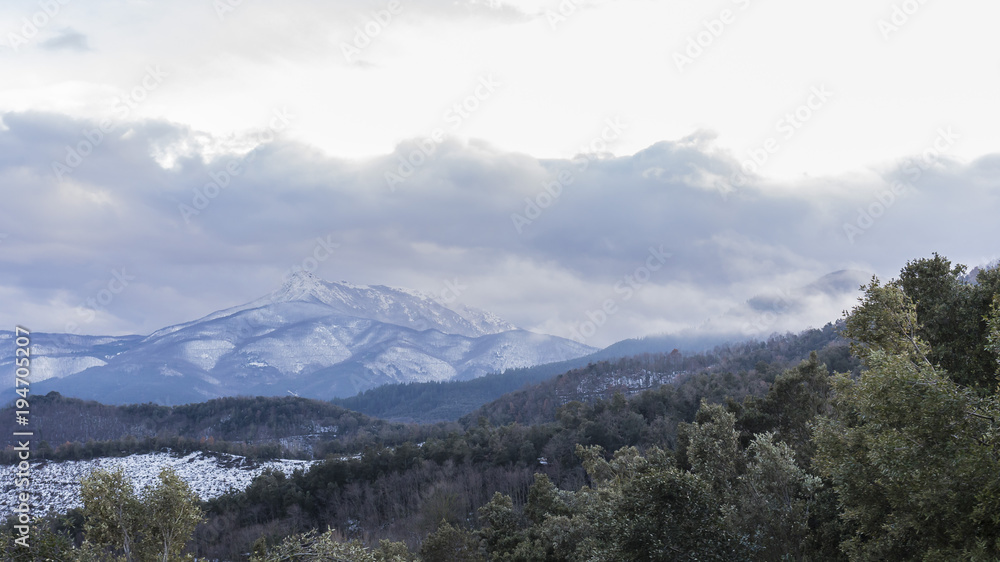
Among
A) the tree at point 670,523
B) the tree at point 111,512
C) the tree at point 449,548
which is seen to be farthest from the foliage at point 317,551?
the tree at point 449,548

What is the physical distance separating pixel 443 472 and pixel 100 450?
357ft

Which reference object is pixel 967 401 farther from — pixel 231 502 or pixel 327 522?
pixel 231 502

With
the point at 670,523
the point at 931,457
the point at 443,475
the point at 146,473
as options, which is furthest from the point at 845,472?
the point at 146,473

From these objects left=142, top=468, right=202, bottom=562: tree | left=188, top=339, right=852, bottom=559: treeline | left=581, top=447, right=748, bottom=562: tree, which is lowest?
left=188, top=339, right=852, bottom=559: treeline

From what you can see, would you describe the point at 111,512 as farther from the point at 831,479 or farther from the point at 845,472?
the point at 831,479

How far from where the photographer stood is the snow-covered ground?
132 m

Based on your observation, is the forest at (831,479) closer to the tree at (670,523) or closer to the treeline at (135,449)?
the tree at (670,523)

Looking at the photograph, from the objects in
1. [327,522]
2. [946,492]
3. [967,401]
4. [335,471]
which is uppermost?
[967,401]

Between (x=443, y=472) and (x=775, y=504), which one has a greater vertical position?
(x=775, y=504)

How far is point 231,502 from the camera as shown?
4476 inches

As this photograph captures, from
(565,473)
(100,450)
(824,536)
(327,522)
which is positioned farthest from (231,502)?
(824,536)

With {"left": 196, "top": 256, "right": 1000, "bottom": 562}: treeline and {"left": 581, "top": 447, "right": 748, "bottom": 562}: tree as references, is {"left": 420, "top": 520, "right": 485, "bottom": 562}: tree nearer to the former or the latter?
{"left": 196, "top": 256, "right": 1000, "bottom": 562}: treeline

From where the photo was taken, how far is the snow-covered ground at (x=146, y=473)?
132m

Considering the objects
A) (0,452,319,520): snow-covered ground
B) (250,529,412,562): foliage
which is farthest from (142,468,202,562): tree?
(0,452,319,520): snow-covered ground
